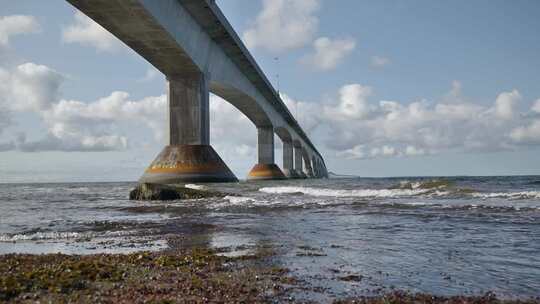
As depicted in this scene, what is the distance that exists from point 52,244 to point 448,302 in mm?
6718

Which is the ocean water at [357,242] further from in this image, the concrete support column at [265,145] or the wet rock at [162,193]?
the concrete support column at [265,145]

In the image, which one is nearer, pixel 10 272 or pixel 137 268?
pixel 10 272

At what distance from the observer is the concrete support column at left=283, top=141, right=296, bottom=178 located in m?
90.4

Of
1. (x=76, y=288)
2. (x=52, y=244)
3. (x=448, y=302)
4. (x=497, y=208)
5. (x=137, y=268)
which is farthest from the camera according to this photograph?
(x=497, y=208)

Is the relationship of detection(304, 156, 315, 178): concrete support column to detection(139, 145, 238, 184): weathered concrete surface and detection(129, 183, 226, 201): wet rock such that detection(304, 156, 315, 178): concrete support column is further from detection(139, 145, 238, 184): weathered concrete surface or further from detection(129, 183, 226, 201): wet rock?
detection(129, 183, 226, 201): wet rock

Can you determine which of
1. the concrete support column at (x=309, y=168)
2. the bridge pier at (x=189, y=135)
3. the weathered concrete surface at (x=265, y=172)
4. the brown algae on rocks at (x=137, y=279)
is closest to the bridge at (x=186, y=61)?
the bridge pier at (x=189, y=135)

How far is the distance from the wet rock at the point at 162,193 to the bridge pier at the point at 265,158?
158ft

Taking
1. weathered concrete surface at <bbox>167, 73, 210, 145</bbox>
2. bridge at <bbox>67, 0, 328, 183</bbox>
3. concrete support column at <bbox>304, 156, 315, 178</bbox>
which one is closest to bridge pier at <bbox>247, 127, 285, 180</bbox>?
bridge at <bbox>67, 0, 328, 183</bbox>

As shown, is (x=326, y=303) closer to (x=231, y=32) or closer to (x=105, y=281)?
(x=105, y=281)

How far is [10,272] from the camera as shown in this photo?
5.08 m

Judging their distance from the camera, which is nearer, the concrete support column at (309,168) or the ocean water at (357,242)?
the ocean water at (357,242)

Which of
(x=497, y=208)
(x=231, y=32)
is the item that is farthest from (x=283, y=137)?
(x=497, y=208)

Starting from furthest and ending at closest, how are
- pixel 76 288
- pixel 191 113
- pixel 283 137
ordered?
1. pixel 283 137
2. pixel 191 113
3. pixel 76 288

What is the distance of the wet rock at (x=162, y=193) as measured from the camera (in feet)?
68.5
